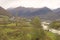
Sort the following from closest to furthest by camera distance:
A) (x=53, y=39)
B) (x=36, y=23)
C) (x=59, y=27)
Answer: (x=53, y=39), (x=36, y=23), (x=59, y=27)

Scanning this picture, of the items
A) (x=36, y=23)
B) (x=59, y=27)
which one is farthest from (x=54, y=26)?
(x=36, y=23)

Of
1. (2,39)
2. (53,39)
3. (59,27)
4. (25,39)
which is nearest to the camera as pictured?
(2,39)

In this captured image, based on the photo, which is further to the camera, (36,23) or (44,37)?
(36,23)

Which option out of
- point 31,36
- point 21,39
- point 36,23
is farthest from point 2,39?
point 36,23

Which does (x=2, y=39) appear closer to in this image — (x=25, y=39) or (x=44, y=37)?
(x=25, y=39)

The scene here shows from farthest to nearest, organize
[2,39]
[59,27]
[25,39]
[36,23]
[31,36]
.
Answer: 1. [59,27]
2. [36,23]
3. [31,36]
4. [25,39]
5. [2,39]

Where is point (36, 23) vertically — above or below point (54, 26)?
above

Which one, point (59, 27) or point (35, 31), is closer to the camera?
point (35, 31)

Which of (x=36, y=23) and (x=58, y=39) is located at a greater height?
Answer: (x=36, y=23)

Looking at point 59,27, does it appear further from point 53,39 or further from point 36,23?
point 53,39
